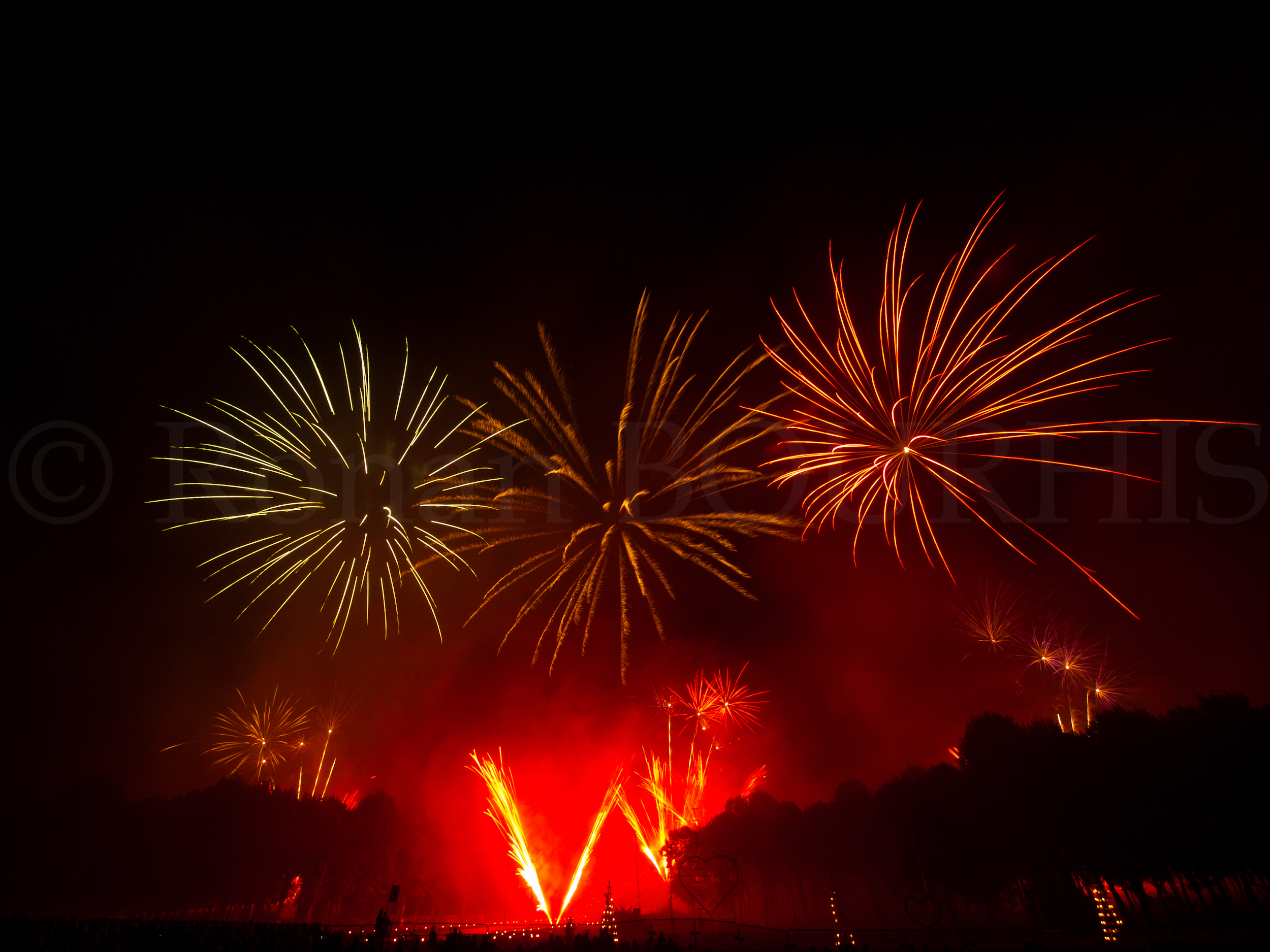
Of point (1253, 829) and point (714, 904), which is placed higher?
point (1253, 829)

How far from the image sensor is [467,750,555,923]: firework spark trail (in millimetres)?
46312

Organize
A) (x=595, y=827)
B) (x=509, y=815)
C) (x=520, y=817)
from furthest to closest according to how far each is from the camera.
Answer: (x=520, y=817)
(x=595, y=827)
(x=509, y=815)

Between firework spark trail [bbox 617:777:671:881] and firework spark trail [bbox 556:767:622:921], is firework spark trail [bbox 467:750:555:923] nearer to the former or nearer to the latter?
firework spark trail [bbox 556:767:622:921]

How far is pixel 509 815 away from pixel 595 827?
10.8m

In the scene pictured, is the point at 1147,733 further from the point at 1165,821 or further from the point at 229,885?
the point at 229,885

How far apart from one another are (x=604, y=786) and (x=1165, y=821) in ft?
149

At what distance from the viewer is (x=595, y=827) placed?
53.1m

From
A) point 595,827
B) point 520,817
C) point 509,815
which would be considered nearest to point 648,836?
point 595,827

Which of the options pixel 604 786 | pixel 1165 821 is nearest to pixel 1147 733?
pixel 1165 821

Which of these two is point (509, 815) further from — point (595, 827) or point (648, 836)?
point (648, 836)

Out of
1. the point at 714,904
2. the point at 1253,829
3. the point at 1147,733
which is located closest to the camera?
the point at 1253,829

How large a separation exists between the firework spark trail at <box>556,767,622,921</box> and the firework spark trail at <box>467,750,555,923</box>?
2573mm

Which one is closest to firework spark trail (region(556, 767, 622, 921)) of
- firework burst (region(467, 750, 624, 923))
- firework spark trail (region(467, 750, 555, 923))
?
firework burst (region(467, 750, 624, 923))

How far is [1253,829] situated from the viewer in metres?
23.5
